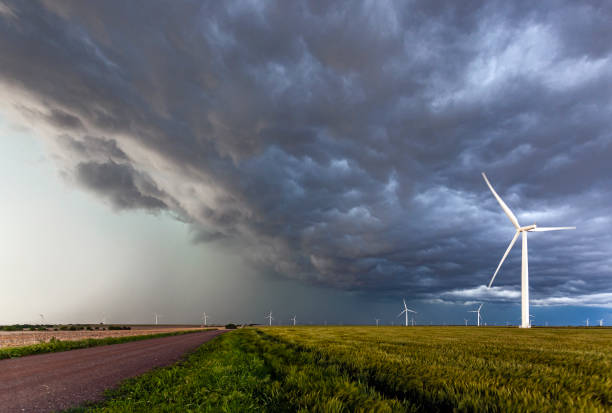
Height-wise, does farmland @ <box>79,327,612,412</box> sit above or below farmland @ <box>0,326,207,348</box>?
above

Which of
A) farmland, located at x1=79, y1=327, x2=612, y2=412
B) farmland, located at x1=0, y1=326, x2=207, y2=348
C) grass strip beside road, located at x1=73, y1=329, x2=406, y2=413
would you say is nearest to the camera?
farmland, located at x1=79, y1=327, x2=612, y2=412

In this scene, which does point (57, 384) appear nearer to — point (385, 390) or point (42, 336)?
point (385, 390)

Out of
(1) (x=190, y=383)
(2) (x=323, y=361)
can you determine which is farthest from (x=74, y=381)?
(2) (x=323, y=361)

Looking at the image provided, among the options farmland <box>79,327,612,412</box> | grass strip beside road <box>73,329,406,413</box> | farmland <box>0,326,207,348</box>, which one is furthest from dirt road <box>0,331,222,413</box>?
farmland <box>0,326,207,348</box>

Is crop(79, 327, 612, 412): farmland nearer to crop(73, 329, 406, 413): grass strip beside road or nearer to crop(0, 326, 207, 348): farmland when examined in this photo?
crop(73, 329, 406, 413): grass strip beside road

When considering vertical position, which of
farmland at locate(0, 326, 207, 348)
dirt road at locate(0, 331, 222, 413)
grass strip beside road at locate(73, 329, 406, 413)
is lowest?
farmland at locate(0, 326, 207, 348)

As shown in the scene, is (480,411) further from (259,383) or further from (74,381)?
(74,381)

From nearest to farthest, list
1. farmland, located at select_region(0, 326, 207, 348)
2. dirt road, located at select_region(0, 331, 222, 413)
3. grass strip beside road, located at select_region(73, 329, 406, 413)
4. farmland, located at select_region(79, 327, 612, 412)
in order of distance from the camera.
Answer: farmland, located at select_region(79, 327, 612, 412) → grass strip beside road, located at select_region(73, 329, 406, 413) → dirt road, located at select_region(0, 331, 222, 413) → farmland, located at select_region(0, 326, 207, 348)

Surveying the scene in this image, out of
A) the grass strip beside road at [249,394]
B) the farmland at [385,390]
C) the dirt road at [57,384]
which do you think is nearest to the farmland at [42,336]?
the dirt road at [57,384]

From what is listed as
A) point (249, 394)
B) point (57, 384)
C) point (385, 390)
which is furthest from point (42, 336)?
point (385, 390)

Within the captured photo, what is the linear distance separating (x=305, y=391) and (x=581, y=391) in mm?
5545

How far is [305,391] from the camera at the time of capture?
667 cm

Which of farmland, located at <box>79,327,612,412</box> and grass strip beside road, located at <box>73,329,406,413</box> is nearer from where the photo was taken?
farmland, located at <box>79,327,612,412</box>

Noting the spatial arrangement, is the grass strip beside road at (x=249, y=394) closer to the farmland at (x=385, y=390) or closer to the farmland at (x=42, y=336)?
the farmland at (x=385, y=390)
